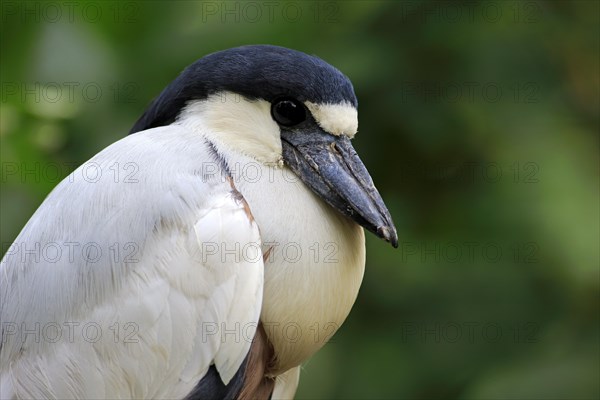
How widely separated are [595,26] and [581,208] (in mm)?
605

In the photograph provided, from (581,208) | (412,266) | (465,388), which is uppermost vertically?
(581,208)

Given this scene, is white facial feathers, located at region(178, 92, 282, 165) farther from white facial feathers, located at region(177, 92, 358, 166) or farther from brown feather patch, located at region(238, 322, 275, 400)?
brown feather patch, located at region(238, 322, 275, 400)

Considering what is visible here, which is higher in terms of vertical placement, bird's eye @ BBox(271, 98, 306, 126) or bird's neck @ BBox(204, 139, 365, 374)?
bird's eye @ BBox(271, 98, 306, 126)

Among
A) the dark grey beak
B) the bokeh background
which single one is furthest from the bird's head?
the bokeh background

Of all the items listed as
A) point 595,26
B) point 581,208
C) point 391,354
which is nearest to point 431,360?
point 391,354

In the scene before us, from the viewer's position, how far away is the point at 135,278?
147cm

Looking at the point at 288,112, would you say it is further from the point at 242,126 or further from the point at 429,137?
the point at 429,137

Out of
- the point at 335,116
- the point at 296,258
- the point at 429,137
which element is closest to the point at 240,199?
the point at 296,258

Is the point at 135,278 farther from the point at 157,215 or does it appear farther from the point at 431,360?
the point at 431,360

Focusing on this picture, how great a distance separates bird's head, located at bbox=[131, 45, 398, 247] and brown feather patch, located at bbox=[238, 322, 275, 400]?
0.87 feet

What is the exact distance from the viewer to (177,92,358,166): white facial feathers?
161cm

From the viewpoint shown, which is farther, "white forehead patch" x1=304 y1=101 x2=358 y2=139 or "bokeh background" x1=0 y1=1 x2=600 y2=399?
"bokeh background" x1=0 y1=1 x2=600 y2=399

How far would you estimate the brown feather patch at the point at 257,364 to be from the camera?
155cm

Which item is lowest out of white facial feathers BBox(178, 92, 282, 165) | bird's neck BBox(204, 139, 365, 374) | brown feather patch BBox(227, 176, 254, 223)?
bird's neck BBox(204, 139, 365, 374)
